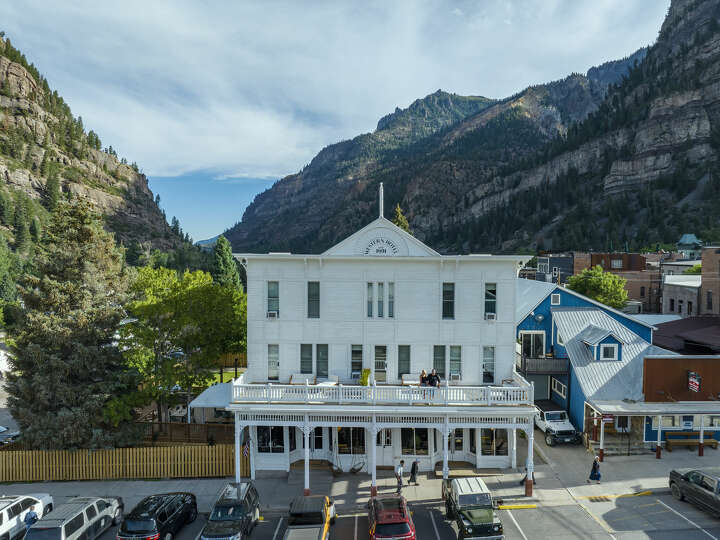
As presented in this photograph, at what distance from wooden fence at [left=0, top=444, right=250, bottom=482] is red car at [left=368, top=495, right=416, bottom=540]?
9492 millimetres

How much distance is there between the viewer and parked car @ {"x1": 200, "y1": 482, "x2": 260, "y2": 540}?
46.8 ft

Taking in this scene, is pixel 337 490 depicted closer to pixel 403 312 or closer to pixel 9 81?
pixel 403 312

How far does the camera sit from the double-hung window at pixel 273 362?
71.9 feet

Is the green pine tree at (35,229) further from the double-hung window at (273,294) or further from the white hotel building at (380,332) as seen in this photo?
the white hotel building at (380,332)

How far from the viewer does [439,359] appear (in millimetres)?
21562

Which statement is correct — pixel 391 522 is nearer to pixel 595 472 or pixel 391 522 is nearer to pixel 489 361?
pixel 489 361

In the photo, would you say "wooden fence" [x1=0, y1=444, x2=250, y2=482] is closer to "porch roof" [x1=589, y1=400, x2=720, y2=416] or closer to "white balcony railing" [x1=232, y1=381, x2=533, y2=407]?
"white balcony railing" [x1=232, y1=381, x2=533, y2=407]

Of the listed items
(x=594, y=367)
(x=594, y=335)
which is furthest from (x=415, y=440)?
(x=594, y=335)

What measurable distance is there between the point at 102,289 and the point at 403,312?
53.2 feet

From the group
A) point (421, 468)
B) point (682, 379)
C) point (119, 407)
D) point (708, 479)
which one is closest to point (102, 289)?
point (119, 407)

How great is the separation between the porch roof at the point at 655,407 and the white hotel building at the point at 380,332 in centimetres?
596

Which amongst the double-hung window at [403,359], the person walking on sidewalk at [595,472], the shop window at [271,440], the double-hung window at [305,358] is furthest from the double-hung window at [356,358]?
the person walking on sidewalk at [595,472]

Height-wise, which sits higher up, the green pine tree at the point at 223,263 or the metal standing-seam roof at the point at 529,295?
the green pine tree at the point at 223,263

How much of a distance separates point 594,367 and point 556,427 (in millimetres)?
4434
